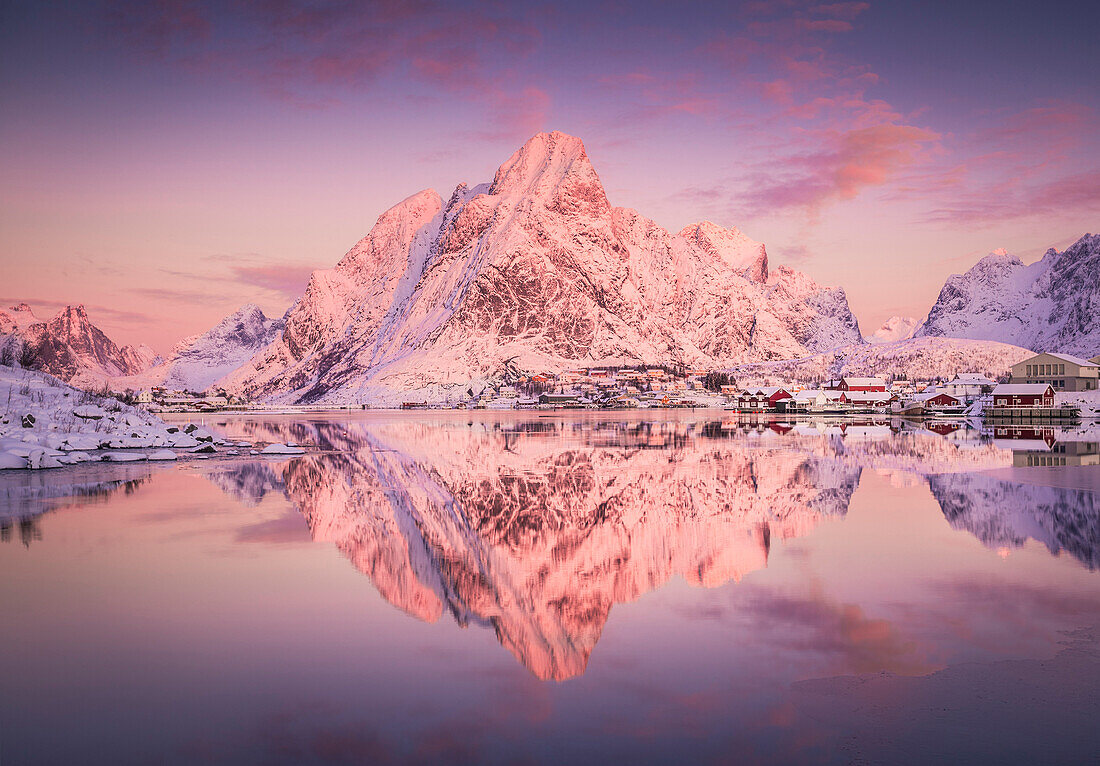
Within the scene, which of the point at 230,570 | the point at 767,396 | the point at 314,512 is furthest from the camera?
the point at 767,396

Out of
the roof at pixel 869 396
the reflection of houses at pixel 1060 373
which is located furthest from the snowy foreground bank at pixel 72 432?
the roof at pixel 869 396

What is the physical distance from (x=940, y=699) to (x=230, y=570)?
1503cm

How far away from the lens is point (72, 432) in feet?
145

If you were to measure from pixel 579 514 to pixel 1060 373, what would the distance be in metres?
117

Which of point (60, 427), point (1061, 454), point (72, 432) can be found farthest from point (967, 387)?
point (60, 427)

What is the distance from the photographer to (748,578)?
57.3 feet

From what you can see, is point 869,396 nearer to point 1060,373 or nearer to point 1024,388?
point 1060,373

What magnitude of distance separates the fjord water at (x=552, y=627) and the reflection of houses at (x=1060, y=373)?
100 m

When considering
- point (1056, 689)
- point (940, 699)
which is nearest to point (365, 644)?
point (940, 699)

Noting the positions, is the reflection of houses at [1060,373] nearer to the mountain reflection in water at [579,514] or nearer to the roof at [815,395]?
the roof at [815,395]

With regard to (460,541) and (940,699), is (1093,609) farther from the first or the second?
(460,541)

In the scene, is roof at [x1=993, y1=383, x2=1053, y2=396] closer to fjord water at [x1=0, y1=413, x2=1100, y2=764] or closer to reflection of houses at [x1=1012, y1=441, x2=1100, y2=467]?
reflection of houses at [x1=1012, y1=441, x2=1100, y2=467]

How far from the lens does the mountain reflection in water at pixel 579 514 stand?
52.2 feet

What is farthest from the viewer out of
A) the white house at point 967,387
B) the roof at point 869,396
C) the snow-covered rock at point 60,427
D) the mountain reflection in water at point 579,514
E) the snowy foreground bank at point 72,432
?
the roof at point 869,396
